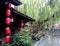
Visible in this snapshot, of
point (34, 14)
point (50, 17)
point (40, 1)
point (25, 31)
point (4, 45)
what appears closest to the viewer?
point (4, 45)

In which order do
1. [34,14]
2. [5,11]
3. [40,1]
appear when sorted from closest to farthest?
[5,11], [34,14], [40,1]

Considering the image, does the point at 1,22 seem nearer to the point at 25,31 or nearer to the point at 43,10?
the point at 25,31

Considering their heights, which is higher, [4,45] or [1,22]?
[1,22]

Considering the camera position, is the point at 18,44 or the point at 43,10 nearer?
the point at 18,44

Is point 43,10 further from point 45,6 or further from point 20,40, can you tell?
point 20,40

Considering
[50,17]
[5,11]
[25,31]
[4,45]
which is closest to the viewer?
[4,45]

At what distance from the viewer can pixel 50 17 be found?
30.9 meters

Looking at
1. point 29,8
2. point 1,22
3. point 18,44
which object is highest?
point 29,8

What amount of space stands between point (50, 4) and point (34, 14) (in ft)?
21.9

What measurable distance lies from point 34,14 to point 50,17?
5728 millimetres

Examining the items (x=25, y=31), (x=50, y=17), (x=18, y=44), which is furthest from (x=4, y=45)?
(x=50, y=17)

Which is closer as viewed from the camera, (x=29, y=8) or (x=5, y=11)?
(x=5, y=11)

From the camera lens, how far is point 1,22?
506 inches

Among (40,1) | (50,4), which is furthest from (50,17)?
(40,1)
